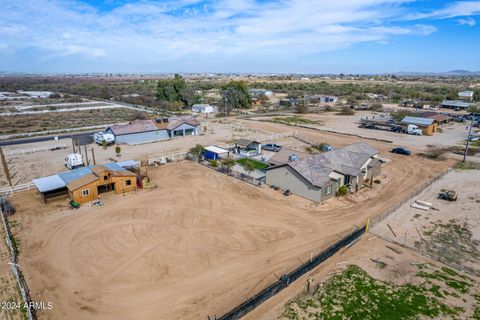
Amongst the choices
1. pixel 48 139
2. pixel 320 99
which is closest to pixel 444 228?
pixel 48 139

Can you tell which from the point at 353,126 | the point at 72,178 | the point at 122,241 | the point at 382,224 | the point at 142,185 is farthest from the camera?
the point at 353,126

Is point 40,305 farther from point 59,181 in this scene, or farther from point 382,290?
point 382,290

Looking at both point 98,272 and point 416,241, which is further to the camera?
point 416,241

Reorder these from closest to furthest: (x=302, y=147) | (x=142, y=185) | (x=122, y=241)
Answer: (x=122, y=241) < (x=142, y=185) < (x=302, y=147)

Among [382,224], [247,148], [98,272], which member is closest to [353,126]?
[247,148]

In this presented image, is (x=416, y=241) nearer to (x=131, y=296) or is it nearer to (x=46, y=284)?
(x=131, y=296)

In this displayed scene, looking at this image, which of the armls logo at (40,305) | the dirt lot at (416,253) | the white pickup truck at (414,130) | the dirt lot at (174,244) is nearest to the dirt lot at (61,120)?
the dirt lot at (174,244)
